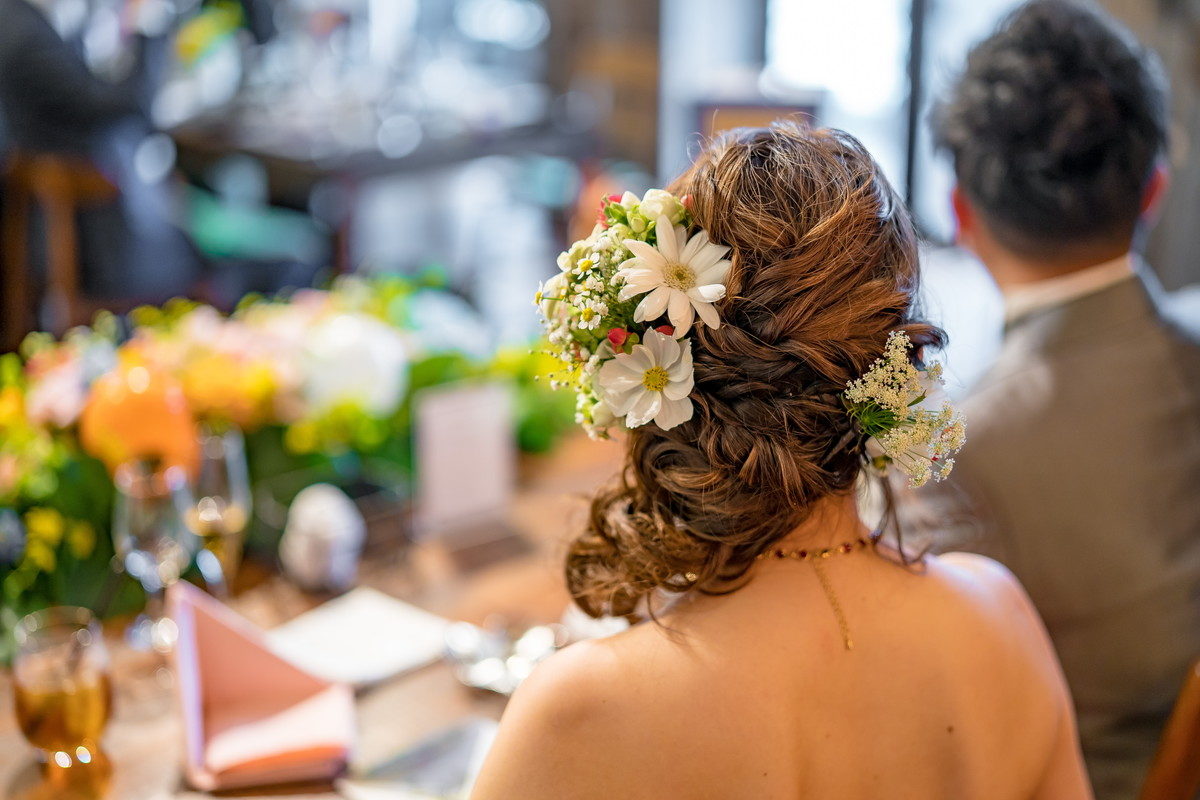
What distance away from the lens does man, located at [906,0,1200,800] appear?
1.46 m

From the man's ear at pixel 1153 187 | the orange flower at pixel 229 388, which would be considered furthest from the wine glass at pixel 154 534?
the man's ear at pixel 1153 187

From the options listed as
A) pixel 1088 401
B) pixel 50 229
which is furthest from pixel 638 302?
pixel 50 229

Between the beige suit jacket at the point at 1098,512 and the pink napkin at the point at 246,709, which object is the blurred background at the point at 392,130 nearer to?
the beige suit jacket at the point at 1098,512

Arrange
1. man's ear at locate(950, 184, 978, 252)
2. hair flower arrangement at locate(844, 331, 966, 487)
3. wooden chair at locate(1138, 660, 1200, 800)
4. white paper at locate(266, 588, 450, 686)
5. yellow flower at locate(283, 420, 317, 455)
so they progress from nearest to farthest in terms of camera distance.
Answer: hair flower arrangement at locate(844, 331, 966, 487)
wooden chair at locate(1138, 660, 1200, 800)
white paper at locate(266, 588, 450, 686)
man's ear at locate(950, 184, 978, 252)
yellow flower at locate(283, 420, 317, 455)

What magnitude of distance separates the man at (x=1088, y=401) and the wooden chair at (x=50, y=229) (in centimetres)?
305

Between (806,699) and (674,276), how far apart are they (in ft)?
1.20

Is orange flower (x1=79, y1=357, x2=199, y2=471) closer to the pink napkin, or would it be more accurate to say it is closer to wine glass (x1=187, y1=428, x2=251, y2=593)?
wine glass (x1=187, y1=428, x2=251, y2=593)

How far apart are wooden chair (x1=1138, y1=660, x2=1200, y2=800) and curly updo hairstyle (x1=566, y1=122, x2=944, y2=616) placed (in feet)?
1.70

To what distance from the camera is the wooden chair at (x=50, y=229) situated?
11.9 ft

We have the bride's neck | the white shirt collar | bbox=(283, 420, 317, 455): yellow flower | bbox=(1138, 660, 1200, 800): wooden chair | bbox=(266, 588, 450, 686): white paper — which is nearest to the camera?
the bride's neck

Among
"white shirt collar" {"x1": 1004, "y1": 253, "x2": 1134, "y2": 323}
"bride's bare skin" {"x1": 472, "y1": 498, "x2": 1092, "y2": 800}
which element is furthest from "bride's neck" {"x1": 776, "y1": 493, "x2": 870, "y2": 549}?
"white shirt collar" {"x1": 1004, "y1": 253, "x2": 1134, "y2": 323}

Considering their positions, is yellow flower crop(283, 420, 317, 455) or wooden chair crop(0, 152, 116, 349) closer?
yellow flower crop(283, 420, 317, 455)

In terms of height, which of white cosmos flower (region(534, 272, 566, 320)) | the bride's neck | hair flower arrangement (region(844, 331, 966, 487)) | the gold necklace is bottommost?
the gold necklace

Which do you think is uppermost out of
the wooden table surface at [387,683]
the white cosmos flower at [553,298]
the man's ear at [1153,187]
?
the man's ear at [1153,187]
